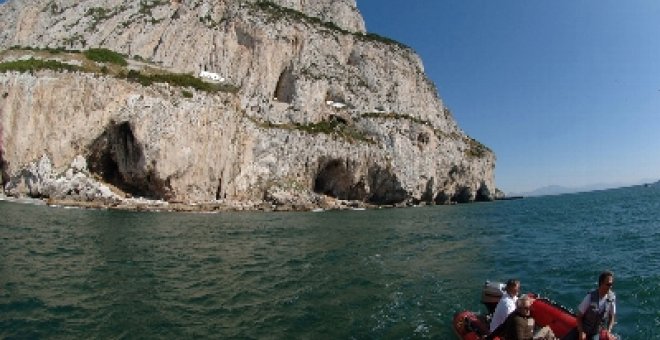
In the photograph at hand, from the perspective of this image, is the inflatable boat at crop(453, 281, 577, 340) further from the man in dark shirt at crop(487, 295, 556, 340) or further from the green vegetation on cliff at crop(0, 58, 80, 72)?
the green vegetation on cliff at crop(0, 58, 80, 72)

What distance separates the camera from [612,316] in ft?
33.7

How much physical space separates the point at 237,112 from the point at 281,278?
50999mm

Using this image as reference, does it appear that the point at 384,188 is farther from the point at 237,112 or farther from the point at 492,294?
the point at 492,294

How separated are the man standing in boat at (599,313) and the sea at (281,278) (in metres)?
3.08

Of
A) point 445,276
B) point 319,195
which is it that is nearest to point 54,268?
point 445,276

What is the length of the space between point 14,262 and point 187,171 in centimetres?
3993

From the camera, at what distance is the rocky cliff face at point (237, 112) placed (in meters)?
54.6

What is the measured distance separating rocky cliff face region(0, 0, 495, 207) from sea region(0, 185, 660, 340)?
23332 mm

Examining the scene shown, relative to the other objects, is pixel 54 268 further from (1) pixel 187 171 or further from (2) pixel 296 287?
(1) pixel 187 171

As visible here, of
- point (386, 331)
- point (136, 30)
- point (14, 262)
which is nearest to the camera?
point (386, 331)

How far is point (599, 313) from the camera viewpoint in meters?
10.3

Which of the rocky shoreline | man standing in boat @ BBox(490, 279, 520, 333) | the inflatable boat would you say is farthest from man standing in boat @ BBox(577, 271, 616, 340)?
the rocky shoreline

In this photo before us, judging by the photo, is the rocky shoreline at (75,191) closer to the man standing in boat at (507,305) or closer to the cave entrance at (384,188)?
the cave entrance at (384,188)

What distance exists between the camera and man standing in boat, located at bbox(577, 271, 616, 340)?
1020 centimetres
